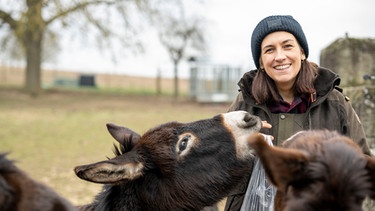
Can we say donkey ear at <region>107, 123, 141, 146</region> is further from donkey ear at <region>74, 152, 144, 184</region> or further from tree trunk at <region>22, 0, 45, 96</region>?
tree trunk at <region>22, 0, 45, 96</region>

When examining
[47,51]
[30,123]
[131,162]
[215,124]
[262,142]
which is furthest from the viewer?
[47,51]

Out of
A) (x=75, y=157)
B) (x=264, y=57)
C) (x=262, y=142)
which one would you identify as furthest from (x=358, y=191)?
(x=75, y=157)

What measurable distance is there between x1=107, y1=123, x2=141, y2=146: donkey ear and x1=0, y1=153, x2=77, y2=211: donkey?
1.73m

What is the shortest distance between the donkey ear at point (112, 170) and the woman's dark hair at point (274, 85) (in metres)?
1.13

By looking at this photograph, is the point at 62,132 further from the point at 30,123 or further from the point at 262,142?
the point at 262,142

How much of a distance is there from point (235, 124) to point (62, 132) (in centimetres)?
1455

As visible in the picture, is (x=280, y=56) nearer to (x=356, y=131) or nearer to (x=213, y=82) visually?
(x=356, y=131)

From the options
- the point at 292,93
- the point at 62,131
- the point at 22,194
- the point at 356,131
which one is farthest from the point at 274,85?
the point at 62,131

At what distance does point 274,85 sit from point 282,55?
0.33 meters

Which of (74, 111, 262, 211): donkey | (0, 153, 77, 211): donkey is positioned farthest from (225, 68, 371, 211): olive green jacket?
(0, 153, 77, 211): donkey

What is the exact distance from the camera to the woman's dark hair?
354 cm

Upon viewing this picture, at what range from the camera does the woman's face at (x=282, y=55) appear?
3.54 m

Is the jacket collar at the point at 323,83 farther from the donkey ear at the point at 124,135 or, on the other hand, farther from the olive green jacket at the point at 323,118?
the donkey ear at the point at 124,135

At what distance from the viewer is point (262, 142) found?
5.41 ft
